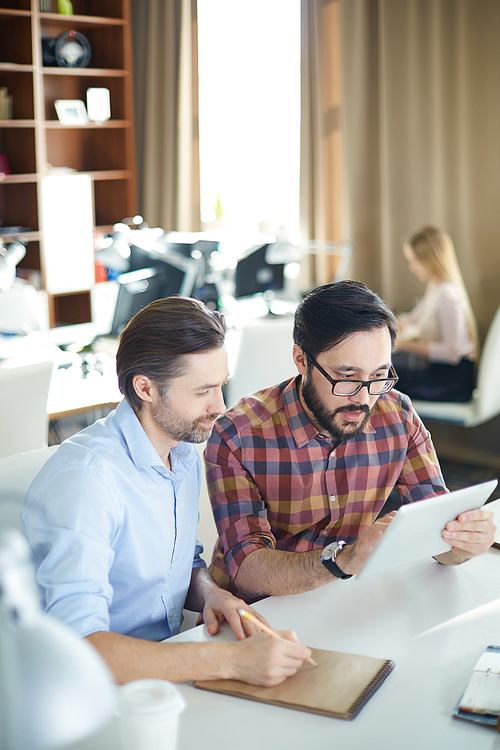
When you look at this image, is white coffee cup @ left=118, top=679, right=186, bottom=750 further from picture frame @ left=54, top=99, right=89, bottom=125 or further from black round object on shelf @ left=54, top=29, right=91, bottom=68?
black round object on shelf @ left=54, top=29, right=91, bottom=68

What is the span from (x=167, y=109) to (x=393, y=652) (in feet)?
15.5

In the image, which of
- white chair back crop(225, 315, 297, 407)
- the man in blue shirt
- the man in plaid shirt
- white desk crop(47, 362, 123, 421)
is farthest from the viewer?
white chair back crop(225, 315, 297, 407)

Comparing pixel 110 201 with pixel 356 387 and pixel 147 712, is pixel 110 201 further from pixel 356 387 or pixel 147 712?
pixel 147 712

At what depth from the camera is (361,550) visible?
123 centimetres

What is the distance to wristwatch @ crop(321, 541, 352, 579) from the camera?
1281 mm

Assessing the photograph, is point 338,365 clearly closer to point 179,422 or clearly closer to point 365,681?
point 179,422

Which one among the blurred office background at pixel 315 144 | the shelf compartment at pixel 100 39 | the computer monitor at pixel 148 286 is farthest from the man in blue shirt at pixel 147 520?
the shelf compartment at pixel 100 39

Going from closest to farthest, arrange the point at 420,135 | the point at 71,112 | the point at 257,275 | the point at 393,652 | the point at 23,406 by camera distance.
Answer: the point at 393,652
the point at 23,406
the point at 420,135
the point at 257,275
the point at 71,112

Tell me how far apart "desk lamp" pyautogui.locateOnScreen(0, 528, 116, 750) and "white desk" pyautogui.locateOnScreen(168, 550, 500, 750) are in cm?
56

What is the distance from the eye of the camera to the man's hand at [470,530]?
49.4 inches

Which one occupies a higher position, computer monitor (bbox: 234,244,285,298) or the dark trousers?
computer monitor (bbox: 234,244,285,298)

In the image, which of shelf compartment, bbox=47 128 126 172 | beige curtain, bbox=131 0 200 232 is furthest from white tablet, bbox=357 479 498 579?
shelf compartment, bbox=47 128 126 172

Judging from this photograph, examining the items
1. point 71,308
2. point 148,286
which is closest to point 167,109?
point 71,308

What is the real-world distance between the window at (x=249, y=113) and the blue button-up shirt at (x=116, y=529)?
11.5ft
